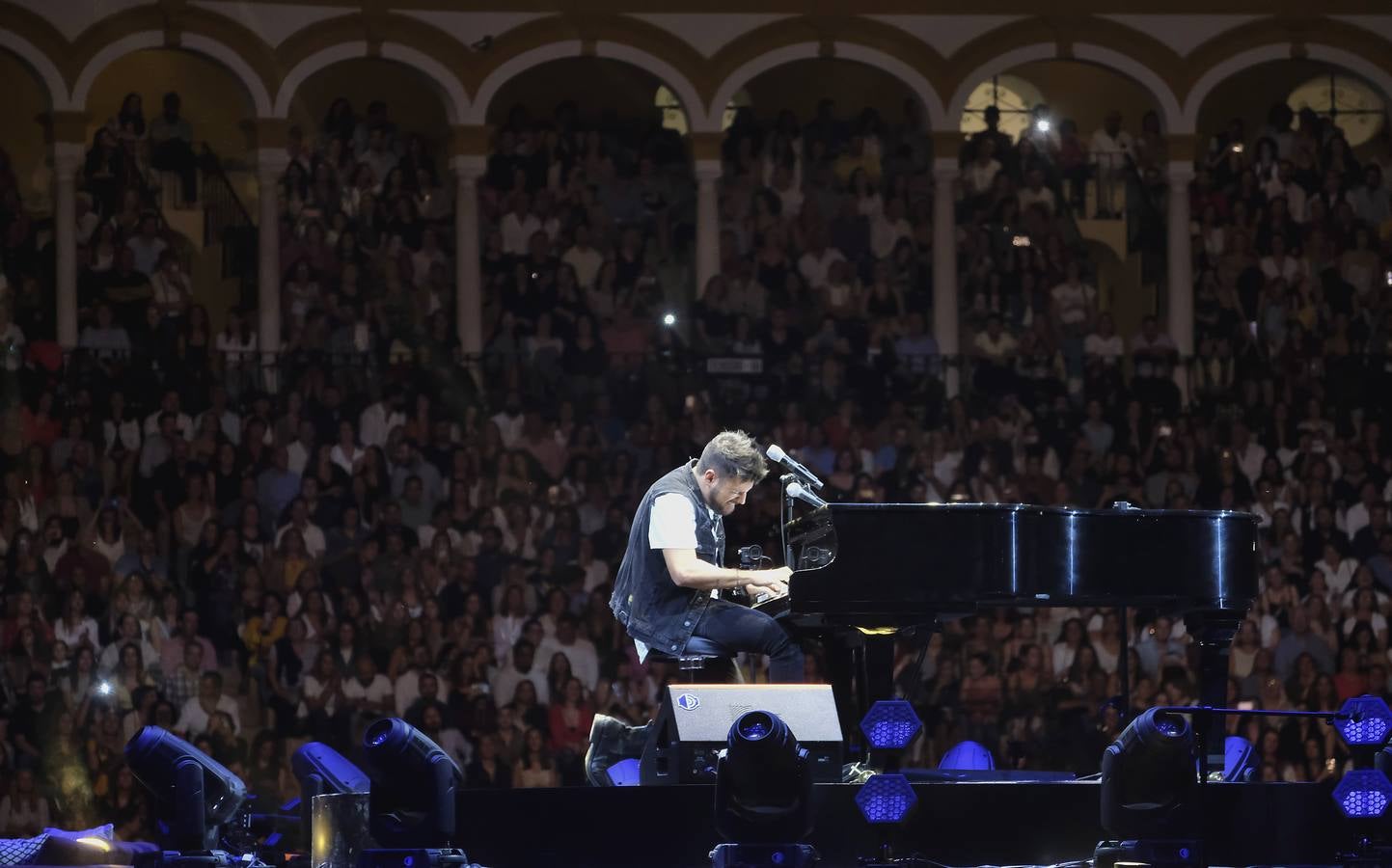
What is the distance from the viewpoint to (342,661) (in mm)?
11867

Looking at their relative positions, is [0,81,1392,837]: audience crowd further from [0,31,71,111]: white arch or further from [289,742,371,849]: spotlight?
[289,742,371,849]: spotlight

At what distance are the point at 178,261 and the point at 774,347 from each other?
4.03 m

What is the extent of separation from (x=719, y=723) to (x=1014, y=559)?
1299 millimetres

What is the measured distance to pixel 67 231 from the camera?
47.8 ft

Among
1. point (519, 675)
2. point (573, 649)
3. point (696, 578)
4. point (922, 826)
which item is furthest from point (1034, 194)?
point (922, 826)

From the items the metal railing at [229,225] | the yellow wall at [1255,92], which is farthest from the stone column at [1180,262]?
the metal railing at [229,225]

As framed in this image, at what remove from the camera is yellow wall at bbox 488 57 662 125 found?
16688mm

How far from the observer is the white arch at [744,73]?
15.4 metres

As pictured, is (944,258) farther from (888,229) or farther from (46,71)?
(46,71)

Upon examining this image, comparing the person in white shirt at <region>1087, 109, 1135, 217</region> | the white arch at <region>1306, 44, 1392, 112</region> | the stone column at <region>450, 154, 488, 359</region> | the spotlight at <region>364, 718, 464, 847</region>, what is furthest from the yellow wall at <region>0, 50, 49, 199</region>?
the spotlight at <region>364, 718, 464, 847</region>

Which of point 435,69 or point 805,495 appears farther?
point 435,69

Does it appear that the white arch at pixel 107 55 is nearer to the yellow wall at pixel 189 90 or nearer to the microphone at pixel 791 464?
the yellow wall at pixel 189 90

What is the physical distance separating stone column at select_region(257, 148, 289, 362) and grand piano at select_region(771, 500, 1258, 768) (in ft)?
24.6

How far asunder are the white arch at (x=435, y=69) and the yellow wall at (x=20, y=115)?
8.82 ft
